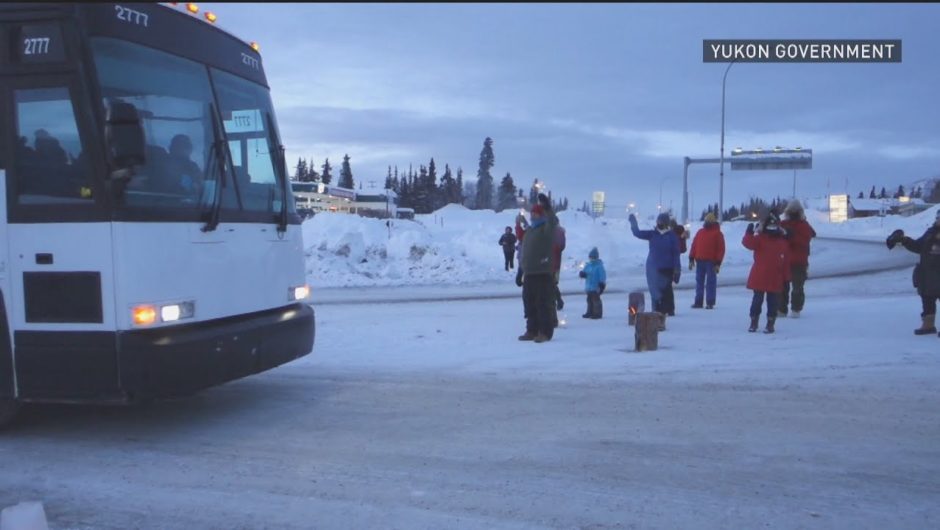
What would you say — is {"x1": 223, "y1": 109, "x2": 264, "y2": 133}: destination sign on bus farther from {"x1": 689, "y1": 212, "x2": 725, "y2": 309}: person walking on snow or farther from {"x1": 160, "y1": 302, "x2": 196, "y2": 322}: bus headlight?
{"x1": 689, "y1": 212, "x2": 725, "y2": 309}: person walking on snow

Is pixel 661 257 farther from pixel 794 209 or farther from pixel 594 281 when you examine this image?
pixel 794 209

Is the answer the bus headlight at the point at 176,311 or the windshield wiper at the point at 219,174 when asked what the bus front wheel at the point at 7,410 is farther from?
the windshield wiper at the point at 219,174

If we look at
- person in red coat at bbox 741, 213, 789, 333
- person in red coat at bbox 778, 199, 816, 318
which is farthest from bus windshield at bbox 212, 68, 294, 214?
person in red coat at bbox 778, 199, 816, 318

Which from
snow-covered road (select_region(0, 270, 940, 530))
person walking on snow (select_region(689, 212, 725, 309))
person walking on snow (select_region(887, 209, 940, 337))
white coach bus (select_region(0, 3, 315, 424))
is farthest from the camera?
person walking on snow (select_region(689, 212, 725, 309))

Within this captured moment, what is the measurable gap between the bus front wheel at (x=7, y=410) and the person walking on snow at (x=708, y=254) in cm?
1087

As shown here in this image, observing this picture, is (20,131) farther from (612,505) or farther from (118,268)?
(612,505)

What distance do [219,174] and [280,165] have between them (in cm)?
97

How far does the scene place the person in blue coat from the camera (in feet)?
37.2

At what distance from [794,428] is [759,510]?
1917mm

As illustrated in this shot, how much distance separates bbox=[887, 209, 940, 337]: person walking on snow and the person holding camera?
2.89 meters

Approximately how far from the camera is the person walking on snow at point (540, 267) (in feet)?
32.9

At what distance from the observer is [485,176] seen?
108 m

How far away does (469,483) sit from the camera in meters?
5.00

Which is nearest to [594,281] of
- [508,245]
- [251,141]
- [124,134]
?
[251,141]
